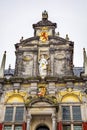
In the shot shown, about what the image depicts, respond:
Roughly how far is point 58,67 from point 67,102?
3.52 metres

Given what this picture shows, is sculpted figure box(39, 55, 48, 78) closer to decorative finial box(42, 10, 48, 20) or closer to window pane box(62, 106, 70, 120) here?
window pane box(62, 106, 70, 120)

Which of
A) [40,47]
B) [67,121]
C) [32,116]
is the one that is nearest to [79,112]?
[67,121]

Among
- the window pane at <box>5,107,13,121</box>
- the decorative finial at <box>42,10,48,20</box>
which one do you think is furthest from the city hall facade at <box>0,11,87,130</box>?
the decorative finial at <box>42,10,48,20</box>

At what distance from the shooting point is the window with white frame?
21.7 metres

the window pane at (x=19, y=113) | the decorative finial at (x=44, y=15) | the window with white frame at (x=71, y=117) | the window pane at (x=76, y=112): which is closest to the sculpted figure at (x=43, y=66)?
the window pane at (x=19, y=113)

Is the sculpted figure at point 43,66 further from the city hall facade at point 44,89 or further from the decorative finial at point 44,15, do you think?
the decorative finial at point 44,15

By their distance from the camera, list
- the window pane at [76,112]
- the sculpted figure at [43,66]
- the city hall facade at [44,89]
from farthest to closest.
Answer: the sculpted figure at [43,66]
the window pane at [76,112]
the city hall facade at [44,89]

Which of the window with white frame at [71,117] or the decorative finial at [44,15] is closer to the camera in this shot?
the window with white frame at [71,117]

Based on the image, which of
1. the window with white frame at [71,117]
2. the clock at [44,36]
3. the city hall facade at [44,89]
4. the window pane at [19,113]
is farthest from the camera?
the clock at [44,36]

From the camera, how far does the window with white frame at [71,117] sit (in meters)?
21.7

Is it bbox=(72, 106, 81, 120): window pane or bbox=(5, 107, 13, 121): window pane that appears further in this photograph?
bbox=(5, 107, 13, 121): window pane

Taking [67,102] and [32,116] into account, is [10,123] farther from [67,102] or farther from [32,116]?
[67,102]

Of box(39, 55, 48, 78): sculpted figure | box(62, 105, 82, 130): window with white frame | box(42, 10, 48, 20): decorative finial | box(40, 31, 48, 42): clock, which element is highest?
box(42, 10, 48, 20): decorative finial

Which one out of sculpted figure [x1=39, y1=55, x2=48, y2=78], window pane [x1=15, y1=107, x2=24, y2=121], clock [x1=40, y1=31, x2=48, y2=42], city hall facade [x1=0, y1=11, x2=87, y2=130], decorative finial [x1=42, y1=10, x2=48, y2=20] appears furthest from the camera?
decorative finial [x1=42, y1=10, x2=48, y2=20]
